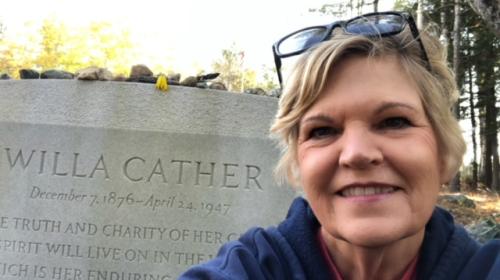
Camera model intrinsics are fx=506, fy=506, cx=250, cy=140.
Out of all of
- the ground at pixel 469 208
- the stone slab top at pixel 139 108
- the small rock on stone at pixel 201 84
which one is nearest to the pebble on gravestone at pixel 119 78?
the stone slab top at pixel 139 108

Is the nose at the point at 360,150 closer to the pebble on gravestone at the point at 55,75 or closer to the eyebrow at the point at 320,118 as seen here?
the eyebrow at the point at 320,118

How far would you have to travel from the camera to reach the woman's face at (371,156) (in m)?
1.06

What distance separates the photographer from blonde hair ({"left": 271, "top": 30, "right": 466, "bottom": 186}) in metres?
1.14

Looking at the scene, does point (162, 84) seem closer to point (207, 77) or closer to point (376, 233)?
point (207, 77)

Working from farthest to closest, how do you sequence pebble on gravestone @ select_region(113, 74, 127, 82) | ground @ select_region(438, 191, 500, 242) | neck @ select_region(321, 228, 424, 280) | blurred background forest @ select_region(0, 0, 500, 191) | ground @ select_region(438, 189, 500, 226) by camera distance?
blurred background forest @ select_region(0, 0, 500, 191), ground @ select_region(438, 189, 500, 226), ground @ select_region(438, 191, 500, 242), pebble on gravestone @ select_region(113, 74, 127, 82), neck @ select_region(321, 228, 424, 280)

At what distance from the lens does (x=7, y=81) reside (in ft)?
13.1

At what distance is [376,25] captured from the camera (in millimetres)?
1219

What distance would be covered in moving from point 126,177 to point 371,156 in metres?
3.03

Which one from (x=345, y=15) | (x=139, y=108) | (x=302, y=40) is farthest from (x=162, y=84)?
(x=345, y=15)

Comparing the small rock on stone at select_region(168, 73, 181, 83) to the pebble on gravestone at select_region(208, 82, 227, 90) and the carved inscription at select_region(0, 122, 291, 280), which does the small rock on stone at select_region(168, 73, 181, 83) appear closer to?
the pebble on gravestone at select_region(208, 82, 227, 90)

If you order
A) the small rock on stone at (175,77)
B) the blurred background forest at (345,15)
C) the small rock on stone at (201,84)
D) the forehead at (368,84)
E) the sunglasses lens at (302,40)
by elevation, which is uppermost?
the blurred background forest at (345,15)

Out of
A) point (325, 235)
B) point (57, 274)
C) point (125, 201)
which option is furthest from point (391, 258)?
point (57, 274)

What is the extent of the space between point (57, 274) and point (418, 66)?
3332 mm

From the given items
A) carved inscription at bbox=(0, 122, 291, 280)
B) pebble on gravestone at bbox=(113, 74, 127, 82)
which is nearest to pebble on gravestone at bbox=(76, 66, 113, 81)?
pebble on gravestone at bbox=(113, 74, 127, 82)
